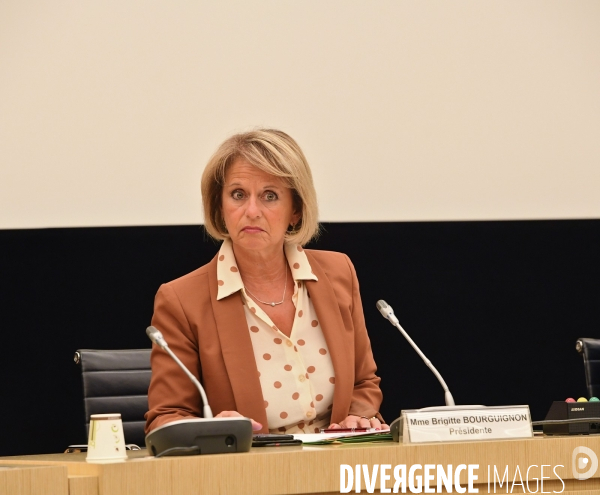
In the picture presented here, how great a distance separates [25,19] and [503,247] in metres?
1.81

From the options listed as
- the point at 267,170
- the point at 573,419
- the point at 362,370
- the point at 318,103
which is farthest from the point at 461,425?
the point at 318,103

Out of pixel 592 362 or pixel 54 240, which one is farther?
pixel 54 240

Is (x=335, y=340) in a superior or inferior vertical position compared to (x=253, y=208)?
inferior

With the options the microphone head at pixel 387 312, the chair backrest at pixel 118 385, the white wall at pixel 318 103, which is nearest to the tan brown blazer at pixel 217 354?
the microphone head at pixel 387 312

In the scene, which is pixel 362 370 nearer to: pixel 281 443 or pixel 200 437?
pixel 281 443

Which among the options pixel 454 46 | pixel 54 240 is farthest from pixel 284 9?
pixel 54 240

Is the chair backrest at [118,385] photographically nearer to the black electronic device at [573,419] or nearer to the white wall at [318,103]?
the white wall at [318,103]

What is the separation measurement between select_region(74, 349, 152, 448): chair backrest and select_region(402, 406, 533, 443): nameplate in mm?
1183

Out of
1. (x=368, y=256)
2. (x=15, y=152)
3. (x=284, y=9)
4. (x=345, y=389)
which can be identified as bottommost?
(x=345, y=389)

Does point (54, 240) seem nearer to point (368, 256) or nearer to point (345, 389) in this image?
point (368, 256)

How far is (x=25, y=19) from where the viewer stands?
295 centimetres

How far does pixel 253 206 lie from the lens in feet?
7.11

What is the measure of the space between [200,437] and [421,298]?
1.93 m

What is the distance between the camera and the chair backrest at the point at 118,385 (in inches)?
101
